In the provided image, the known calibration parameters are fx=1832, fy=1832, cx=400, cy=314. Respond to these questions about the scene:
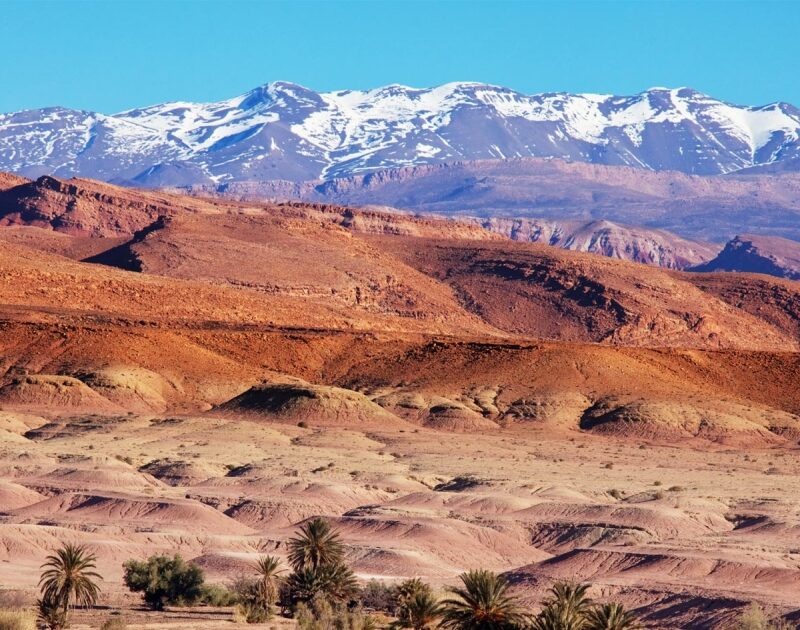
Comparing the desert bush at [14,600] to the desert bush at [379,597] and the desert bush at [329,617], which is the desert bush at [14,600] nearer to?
the desert bush at [329,617]

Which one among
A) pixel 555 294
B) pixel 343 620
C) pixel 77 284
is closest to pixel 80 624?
pixel 343 620

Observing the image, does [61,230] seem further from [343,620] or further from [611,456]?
[343,620]

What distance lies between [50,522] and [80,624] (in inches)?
735

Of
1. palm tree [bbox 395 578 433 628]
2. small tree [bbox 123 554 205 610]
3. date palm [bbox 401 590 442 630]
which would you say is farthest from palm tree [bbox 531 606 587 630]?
small tree [bbox 123 554 205 610]

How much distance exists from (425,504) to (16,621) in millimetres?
28924

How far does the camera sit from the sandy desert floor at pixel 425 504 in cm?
5059

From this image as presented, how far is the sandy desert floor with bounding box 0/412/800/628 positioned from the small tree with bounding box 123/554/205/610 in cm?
76

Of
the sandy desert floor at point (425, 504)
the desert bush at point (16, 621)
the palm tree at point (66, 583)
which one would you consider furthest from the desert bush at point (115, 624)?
the sandy desert floor at point (425, 504)

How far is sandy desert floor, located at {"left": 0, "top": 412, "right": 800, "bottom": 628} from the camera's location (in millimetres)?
50594

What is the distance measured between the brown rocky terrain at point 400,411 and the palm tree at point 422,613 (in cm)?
594

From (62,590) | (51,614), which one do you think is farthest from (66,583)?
(51,614)

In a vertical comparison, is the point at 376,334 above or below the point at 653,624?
above

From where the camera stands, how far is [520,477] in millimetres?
75312

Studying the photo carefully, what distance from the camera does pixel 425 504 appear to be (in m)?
66.3
